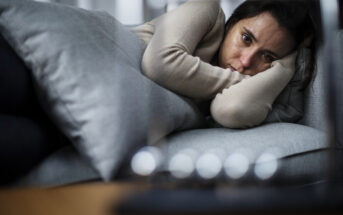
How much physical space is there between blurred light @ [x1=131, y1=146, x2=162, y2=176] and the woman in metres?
0.22

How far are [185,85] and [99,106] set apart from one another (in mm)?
273

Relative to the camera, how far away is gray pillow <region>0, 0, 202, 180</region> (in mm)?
652

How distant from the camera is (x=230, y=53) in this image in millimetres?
994

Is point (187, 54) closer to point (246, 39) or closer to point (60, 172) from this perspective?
point (246, 39)

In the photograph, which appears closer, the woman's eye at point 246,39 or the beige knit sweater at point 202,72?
the beige knit sweater at point 202,72

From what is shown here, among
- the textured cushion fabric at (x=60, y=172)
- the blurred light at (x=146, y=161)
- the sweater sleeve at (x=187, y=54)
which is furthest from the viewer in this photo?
the sweater sleeve at (x=187, y=54)

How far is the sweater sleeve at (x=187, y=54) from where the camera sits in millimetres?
855

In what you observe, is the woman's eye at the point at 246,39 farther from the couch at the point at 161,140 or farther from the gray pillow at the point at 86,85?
the gray pillow at the point at 86,85

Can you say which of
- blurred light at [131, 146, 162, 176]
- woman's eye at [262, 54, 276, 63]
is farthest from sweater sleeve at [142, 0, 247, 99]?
blurred light at [131, 146, 162, 176]

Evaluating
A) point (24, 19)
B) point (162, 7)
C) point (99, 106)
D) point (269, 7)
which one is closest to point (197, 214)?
point (99, 106)

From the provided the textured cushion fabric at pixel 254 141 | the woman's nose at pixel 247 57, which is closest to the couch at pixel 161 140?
the textured cushion fabric at pixel 254 141

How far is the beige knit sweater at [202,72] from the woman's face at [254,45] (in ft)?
0.11

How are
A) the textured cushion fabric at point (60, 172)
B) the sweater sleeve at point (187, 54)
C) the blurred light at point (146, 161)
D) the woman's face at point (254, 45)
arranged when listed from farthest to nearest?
the woman's face at point (254, 45), the sweater sleeve at point (187, 54), the textured cushion fabric at point (60, 172), the blurred light at point (146, 161)

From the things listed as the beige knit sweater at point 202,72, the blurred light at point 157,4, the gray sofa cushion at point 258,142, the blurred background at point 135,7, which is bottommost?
the gray sofa cushion at point 258,142
